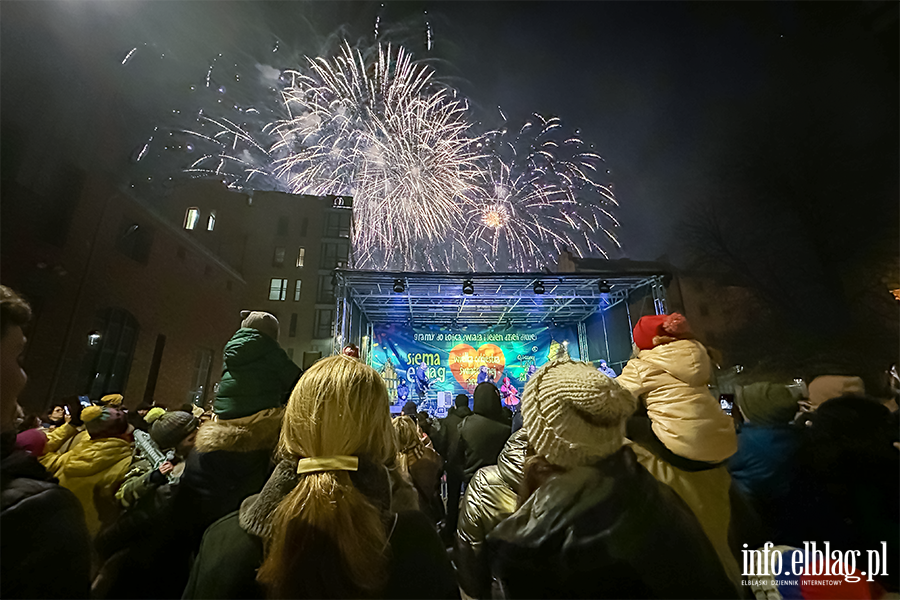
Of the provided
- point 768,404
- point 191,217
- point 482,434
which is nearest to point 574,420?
point 768,404

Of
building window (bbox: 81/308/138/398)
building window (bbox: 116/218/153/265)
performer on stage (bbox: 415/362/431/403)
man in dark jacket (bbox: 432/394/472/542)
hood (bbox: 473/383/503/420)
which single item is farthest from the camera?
performer on stage (bbox: 415/362/431/403)

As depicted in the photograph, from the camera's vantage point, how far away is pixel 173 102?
11680mm

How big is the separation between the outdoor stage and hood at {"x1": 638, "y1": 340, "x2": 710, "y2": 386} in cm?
863

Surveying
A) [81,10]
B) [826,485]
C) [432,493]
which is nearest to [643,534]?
[826,485]

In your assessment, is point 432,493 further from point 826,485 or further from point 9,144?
point 9,144

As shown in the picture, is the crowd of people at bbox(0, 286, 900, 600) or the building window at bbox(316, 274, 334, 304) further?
the building window at bbox(316, 274, 334, 304)

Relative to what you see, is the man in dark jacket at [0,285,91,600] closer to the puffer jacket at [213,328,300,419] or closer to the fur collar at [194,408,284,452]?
the fur collar at [194,408,284,452]

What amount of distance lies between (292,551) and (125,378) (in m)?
15.7

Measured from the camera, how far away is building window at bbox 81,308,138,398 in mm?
10717

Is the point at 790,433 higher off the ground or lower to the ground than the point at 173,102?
lower

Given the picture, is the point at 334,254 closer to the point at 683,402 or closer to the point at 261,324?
the point at 261,324

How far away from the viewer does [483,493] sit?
1.78 m

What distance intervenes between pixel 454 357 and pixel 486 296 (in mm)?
3030

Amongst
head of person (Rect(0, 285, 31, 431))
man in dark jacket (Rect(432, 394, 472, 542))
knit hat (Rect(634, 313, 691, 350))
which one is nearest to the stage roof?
man in dark jacket (Rect(432, 394, 472, 542))
